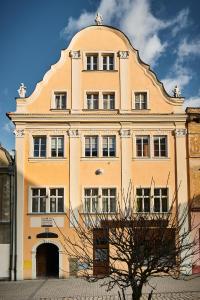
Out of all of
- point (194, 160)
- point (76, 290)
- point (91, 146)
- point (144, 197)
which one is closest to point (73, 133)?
point (91, 146)

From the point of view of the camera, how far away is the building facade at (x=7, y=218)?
2484cm

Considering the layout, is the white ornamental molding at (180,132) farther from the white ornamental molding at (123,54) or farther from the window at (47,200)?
the window at (47,200)

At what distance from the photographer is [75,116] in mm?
26109

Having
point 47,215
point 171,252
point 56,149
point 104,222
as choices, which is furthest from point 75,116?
point 171,252

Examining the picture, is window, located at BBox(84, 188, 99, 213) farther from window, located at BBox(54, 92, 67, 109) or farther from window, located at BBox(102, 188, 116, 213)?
window, located at BBox(54, 92, 67, 109)

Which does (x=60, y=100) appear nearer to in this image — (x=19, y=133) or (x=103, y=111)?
(x=103, y=111)

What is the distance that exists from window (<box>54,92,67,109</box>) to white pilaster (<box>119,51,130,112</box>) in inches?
135

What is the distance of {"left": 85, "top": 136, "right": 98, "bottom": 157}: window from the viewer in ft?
86.1

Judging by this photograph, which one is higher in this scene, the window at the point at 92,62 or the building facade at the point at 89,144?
the window at the point at 92,62

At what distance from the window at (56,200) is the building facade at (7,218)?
2213mm

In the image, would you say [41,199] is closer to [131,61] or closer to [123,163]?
[123,163]

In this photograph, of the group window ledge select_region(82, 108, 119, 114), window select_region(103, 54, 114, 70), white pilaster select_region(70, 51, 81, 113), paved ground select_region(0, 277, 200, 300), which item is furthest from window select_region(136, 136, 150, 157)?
paved ground select_region(0, 277, 200, 300)

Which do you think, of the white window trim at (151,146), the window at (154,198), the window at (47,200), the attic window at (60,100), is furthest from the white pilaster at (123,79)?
the window at (47,200)

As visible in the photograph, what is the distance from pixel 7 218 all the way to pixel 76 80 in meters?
9.07
